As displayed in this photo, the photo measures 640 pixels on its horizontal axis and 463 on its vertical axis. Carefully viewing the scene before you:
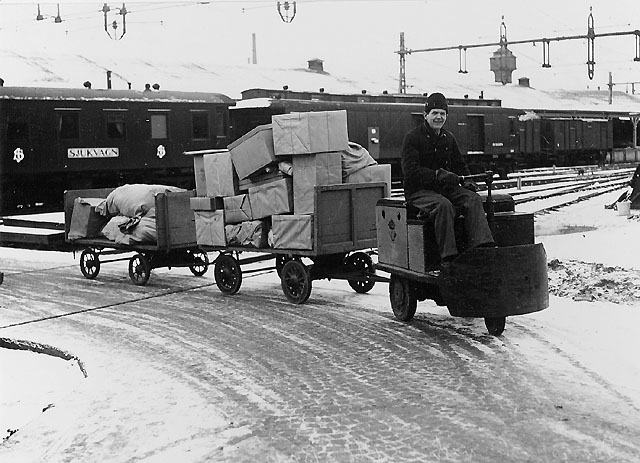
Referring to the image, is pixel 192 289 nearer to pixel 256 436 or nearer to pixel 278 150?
pixel 278 150

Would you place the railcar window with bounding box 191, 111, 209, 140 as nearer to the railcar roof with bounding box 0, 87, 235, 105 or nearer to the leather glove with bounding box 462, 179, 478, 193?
the railcar roof with bounding box 0, 87, 235, 105

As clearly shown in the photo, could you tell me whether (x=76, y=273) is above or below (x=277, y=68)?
below

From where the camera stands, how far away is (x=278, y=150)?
401 inches

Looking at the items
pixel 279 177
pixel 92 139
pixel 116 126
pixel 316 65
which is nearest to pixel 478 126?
pixel 116 126

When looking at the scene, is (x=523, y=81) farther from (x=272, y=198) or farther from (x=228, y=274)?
(x=272, y=198)

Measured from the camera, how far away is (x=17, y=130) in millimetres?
21562

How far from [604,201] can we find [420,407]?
17236 mm

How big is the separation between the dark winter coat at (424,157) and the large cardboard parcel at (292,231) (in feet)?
6.07

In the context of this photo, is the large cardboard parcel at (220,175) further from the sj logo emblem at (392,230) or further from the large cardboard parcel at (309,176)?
the sj logo emblem at (392,230)

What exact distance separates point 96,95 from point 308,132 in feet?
47.9

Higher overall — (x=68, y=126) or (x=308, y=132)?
(x=68, y=126)

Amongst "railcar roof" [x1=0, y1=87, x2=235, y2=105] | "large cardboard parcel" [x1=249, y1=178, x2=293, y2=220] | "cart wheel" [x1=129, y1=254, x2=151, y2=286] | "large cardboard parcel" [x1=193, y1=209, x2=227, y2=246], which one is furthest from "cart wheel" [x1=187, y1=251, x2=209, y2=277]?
"railcar roof" [x1=0, y1=87, x2=235, y2=105]

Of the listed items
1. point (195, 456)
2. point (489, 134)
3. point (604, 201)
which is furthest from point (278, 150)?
point (489, 134)

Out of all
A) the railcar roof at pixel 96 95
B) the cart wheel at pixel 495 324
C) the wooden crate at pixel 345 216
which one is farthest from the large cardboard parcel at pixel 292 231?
the railcar roof at pixel 96 95
